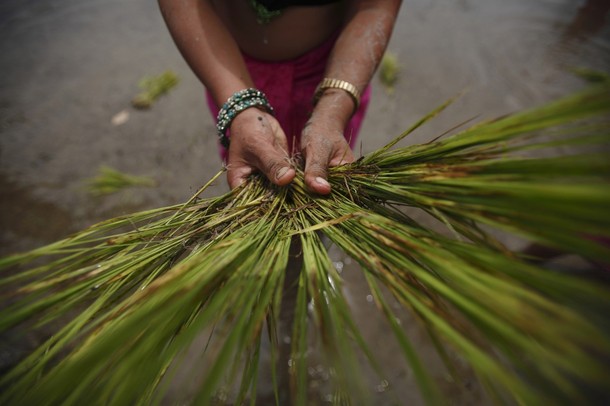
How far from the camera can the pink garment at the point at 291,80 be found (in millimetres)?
1056

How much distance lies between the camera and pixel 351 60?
36.5 inches

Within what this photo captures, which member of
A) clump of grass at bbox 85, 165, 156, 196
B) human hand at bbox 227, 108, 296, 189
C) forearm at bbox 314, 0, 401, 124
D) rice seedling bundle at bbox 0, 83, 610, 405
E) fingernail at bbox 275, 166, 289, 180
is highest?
clump of grass at bbox 85, 165, 156, 196

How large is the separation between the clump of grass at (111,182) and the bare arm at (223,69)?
4.44ft

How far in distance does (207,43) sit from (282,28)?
236 mm

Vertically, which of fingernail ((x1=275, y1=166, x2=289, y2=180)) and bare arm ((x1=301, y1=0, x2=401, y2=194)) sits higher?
bare arm ((x1=301, y1=0, x2=401, y2=194))

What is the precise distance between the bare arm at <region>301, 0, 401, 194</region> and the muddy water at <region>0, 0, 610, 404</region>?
3.41ft

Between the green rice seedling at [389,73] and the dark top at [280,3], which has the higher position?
the green rice seedling at [389,73]

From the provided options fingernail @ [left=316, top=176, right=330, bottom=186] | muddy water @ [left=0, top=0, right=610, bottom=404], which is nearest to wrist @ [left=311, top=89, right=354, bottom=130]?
fingernail @ [left=316, top=176, right=330, bottom=186]

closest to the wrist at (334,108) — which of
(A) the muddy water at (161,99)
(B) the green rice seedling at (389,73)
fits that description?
(A) the muddy water at (161,99)

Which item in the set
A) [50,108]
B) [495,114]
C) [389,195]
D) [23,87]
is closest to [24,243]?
[50,108]

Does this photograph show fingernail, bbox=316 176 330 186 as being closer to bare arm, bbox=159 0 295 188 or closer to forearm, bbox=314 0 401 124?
bare arm, bbox=159 0 295 188

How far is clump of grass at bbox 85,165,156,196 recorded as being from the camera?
1948mm

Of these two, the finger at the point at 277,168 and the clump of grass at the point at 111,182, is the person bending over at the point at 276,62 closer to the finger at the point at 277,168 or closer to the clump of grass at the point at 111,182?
the finger at the point at 277,168

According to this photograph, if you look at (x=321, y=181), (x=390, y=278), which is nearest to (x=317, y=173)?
(x=321, y=181)
